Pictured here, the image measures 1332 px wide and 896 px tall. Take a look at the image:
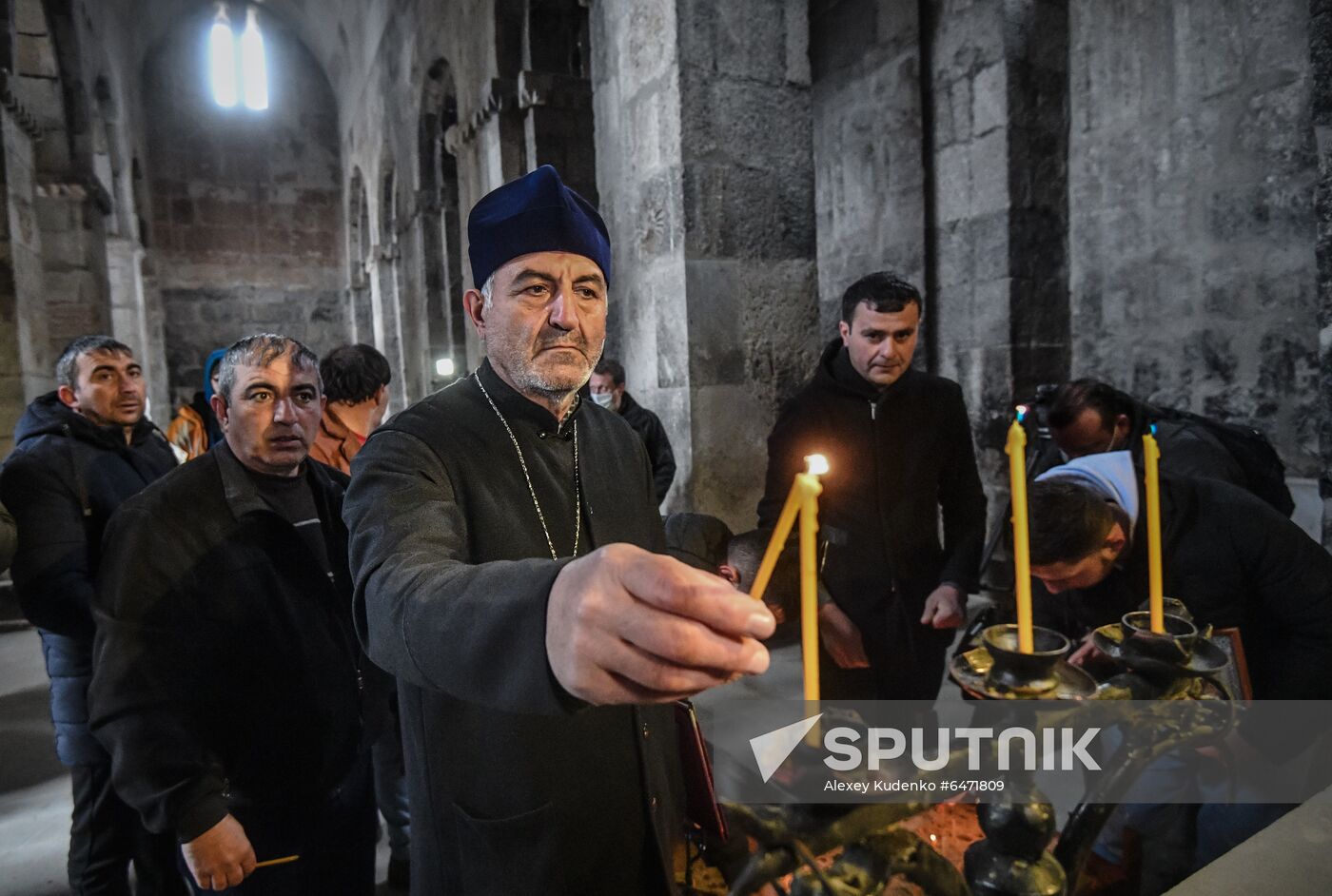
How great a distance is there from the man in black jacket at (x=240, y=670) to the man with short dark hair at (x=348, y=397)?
897 millimetres

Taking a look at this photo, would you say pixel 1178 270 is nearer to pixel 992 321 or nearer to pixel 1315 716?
pixel 992 321

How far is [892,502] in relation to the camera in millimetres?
2582

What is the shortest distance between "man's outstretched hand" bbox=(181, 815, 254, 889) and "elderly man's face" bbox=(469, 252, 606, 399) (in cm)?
115

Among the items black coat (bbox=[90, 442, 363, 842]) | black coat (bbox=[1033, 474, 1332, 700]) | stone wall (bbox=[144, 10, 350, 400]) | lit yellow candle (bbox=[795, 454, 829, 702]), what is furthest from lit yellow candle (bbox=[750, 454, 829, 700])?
stone wall (bbox=[144, 10, 350, 400])

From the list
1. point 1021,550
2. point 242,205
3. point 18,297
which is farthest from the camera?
point 242,205

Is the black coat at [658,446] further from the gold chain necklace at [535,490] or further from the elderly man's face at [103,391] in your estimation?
the gold chain necklace at [535,490]

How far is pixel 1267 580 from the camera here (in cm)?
183

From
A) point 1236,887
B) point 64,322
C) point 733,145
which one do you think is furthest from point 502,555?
point 64,322

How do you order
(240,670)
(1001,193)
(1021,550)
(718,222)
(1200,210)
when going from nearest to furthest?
1. (1021,550)
2. (240,670)
3. (718,222)
4. (1200,210)
5. (1001,193)

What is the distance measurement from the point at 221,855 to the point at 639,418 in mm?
2645

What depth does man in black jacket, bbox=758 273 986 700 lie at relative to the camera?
2.52 meters

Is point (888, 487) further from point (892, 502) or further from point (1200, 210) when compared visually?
point (1200, 210)

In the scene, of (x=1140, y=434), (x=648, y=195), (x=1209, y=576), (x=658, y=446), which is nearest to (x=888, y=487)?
(x=1209, y=576)

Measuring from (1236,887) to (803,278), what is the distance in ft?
10.3
